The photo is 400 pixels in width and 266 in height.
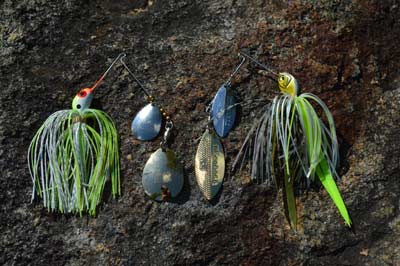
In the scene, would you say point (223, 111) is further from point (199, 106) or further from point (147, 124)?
point (147, 124)

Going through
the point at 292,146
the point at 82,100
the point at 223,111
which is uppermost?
the point at 82,100

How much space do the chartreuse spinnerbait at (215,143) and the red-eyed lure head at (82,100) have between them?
47 cm

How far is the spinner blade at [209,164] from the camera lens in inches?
91.6

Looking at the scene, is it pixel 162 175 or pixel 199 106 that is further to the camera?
pixel 199 106

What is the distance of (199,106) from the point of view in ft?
8.01

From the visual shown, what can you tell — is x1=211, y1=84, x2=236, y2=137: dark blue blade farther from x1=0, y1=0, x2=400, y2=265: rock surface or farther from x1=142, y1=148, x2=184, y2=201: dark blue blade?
x1=142, y1=148, x2=184, y2=201: dark blue blade

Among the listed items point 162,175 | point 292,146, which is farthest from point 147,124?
point 292,146

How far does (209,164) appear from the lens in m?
2.35

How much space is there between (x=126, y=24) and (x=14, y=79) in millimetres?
502

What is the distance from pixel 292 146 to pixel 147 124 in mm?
567

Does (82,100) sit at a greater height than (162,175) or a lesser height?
greater

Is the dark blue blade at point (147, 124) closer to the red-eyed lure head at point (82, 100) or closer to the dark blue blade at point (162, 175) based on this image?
the dark blue blade at point (162, 175)

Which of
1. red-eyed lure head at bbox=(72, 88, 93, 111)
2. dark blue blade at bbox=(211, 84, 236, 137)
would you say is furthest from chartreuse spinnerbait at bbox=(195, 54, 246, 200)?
red-eyed lure head at bbox=(72, 88, 93, 111)

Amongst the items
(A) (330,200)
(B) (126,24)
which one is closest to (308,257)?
(A) (330,200)
